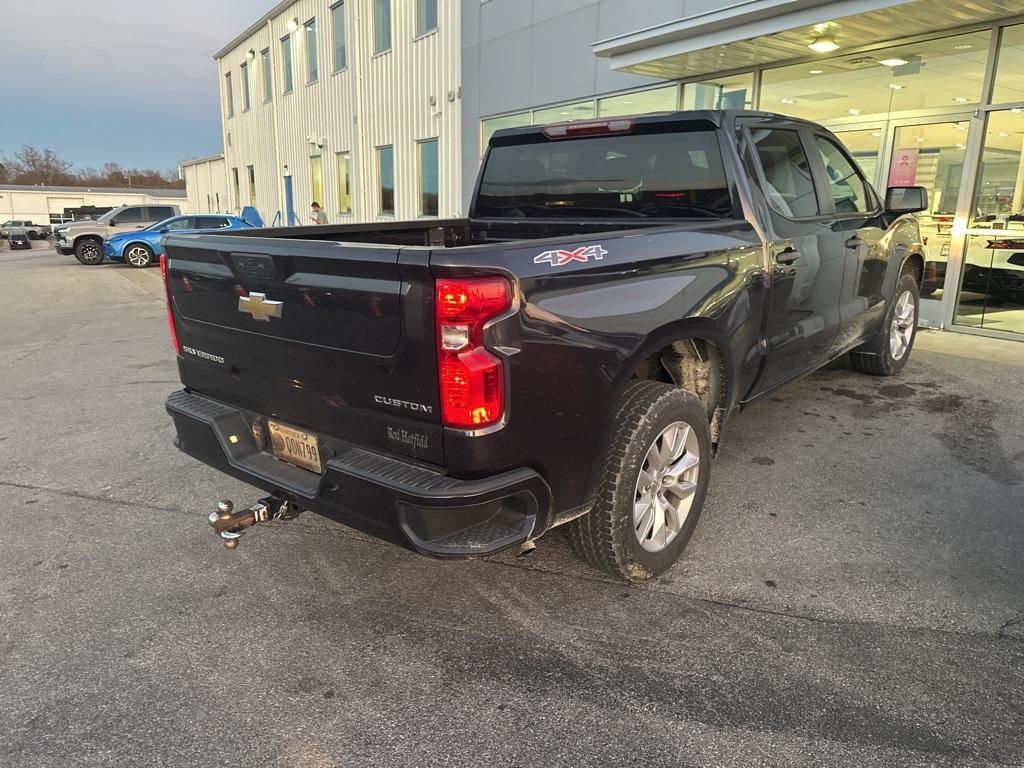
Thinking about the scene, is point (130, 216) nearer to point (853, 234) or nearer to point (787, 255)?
point (853, 234)

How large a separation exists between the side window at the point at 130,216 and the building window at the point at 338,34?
7805mm

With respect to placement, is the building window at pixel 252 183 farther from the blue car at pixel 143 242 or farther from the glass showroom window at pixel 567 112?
the glass showroom window at pixel 567 112

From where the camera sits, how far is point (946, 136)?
8430 millimetres

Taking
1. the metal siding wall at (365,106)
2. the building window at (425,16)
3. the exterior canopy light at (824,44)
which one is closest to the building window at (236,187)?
the metal siding wall at (365,106)

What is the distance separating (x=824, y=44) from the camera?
825cm

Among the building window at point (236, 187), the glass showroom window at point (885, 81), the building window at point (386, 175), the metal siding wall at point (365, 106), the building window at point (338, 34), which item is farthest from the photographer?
the building window at point (236, 187)

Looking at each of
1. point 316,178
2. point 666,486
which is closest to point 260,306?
point 666,486

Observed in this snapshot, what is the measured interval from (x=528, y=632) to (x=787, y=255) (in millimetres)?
2411

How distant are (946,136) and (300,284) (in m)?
8.74

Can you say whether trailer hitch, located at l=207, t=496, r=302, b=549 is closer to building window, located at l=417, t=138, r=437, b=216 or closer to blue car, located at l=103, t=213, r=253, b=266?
building window, located at l=417, t=138, r=437, b=216

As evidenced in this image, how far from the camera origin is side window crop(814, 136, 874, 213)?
4.57 m

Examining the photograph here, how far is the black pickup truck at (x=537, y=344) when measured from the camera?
7.40 feet

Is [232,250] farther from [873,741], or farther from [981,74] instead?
[981,74]

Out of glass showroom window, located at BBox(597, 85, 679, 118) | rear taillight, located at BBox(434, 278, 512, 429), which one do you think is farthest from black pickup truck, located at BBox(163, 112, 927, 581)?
glass showroom window, located at BBox(597, 85, 679, 118)
